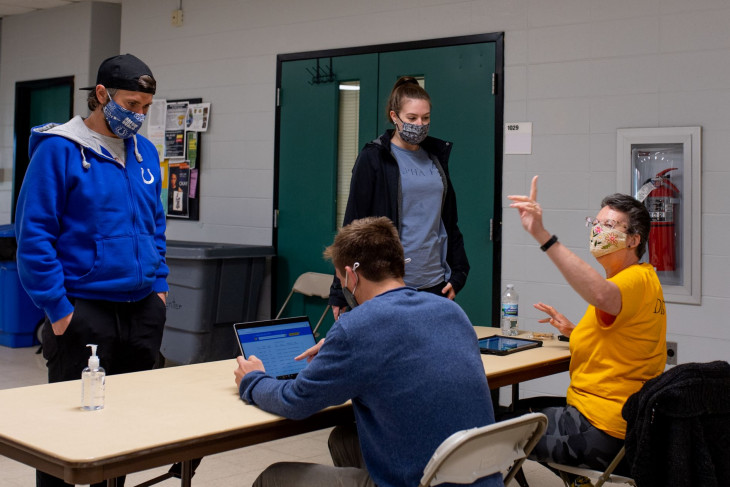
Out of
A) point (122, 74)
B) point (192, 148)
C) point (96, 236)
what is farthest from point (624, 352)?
point (192, 148)

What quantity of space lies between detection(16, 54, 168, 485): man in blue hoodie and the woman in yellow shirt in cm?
130

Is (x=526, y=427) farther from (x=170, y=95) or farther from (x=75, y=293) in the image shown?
(x=170, y=95)

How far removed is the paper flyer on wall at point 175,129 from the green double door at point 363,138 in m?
0.99

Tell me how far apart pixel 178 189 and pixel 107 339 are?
12.8 feet

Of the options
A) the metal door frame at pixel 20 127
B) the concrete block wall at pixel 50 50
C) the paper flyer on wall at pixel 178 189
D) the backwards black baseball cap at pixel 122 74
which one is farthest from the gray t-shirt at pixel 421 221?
the metal door frame at pixel 20 127

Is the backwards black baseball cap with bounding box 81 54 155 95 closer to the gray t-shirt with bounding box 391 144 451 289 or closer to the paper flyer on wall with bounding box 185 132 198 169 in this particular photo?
the gray t-shirt with bounding box 391 144 451 289

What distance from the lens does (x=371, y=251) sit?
211cm

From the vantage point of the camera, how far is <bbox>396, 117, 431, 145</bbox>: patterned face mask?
3.21 m

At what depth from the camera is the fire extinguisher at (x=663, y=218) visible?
13.8 ft

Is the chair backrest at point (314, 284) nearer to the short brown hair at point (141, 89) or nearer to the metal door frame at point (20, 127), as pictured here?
the short brown hair at point (141, 89)

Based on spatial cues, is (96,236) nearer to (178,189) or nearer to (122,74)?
(122,74)

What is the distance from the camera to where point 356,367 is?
191 cm

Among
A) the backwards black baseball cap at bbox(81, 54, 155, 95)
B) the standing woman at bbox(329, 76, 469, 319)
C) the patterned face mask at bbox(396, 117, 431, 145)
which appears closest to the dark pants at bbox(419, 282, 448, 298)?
the standing woman at bbox(329, 76, 469, 319)

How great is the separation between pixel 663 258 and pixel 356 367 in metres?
2.80
